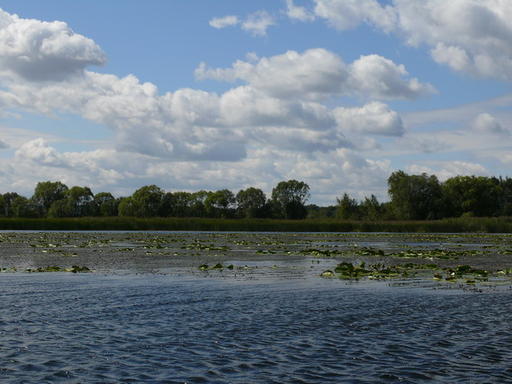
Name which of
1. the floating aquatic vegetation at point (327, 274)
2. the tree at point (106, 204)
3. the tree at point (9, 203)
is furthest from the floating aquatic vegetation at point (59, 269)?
the tree at point (9, 203)

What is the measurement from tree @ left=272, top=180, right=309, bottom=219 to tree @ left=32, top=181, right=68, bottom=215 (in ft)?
→ 190

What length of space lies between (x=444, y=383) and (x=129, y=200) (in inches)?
5928

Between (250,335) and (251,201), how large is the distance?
153 meters

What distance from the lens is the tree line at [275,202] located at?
14175 centimetres

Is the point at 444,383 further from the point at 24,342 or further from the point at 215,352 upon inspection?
the point at 24,342

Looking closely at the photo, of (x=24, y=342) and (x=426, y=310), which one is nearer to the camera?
(x=24, y=342)

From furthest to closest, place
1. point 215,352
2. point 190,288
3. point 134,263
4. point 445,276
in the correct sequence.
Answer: point 134,263
point 445,276
point 190,288
point 215,352

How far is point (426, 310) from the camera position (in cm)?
1697

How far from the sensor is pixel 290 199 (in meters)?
164

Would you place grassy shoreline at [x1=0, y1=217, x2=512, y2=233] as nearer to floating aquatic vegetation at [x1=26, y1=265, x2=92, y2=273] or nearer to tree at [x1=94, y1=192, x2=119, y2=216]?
floating aquatic vegetation at [x1=26, y1=265, x2=92, y2=273]

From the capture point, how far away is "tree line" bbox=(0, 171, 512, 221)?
5581 inches

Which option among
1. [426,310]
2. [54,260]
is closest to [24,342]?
[426,310]

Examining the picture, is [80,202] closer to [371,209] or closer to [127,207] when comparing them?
[127,207]

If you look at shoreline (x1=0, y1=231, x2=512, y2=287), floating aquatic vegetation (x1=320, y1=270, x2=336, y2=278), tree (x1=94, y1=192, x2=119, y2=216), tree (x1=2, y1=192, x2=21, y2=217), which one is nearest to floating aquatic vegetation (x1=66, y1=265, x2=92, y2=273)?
shoreline (x1=0, y1=231, x2=512, y2=287)
